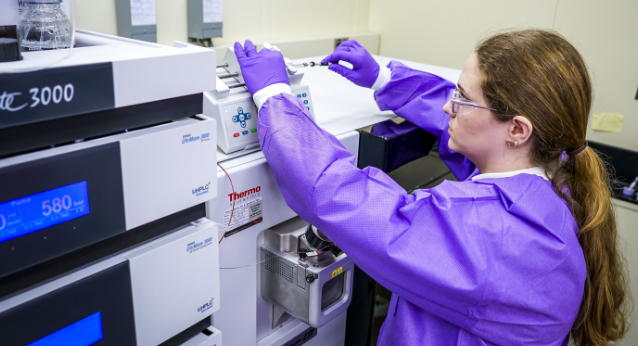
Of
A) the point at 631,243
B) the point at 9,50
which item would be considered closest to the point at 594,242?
the point at 9,50

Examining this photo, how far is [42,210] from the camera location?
53 centimetres

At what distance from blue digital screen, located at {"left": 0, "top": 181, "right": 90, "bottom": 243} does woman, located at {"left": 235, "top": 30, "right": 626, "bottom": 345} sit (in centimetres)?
37

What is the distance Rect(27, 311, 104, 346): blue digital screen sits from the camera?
577mm

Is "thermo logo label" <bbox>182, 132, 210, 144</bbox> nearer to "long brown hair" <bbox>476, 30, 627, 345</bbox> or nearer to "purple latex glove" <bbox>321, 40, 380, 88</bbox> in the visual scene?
"long brown hair" <bbox>476, 30, 627, 345</bbox>

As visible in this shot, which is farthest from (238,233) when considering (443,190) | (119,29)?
(119,29)

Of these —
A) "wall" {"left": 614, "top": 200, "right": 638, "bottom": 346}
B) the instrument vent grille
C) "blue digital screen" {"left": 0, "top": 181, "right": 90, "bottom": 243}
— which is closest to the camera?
"blue digital screen" {"left": 0, "top": 181, "right": 90, "bottom": 243}

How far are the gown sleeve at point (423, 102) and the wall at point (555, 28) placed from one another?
0.93m

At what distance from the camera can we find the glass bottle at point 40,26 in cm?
68

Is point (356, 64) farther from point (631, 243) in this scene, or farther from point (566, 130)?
point (631, 243)

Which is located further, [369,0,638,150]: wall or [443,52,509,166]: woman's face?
[369,0,638,150]: wall

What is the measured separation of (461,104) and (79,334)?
744mm

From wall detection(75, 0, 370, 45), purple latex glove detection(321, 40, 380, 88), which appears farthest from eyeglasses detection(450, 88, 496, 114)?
wall detection(75, 0, 370, 45)

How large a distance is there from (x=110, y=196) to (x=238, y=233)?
36 centimetres

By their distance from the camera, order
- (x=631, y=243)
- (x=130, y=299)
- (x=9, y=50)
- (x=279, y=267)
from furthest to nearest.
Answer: (x=631, y=243)
(x=279, y=267)
(x=130, y=299)
(x=9, y=50)
